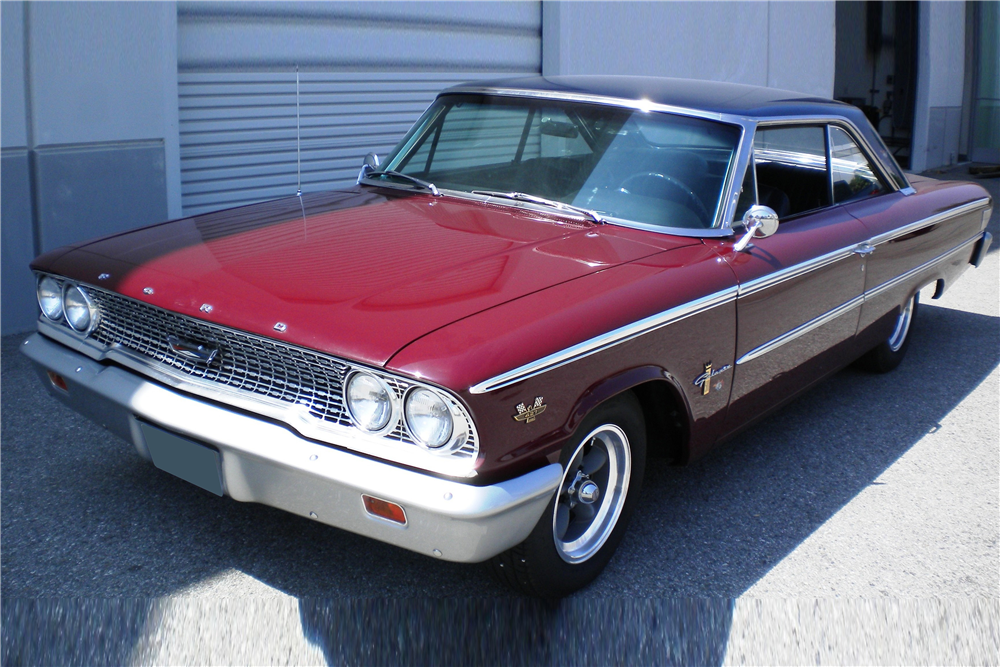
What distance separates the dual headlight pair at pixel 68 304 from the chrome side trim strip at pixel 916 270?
124 inches

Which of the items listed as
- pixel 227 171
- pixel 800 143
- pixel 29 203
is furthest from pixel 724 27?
pixel 29 203

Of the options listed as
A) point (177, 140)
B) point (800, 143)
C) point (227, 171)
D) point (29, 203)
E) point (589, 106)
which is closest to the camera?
point (589, 106)

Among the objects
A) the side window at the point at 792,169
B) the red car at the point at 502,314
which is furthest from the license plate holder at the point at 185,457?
the side window at the point at 792,169

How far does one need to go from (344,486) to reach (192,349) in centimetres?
69

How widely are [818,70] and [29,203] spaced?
988 centimetres

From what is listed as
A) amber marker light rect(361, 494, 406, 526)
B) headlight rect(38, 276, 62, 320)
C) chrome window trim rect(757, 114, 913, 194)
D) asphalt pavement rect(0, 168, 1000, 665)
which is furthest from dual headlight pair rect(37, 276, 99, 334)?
chrome window trim rect(757, 114, 913, 194)

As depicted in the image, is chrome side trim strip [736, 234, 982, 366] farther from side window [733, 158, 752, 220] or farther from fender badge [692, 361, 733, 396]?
side window [733, 158, 752, 220]

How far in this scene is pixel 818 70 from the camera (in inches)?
469

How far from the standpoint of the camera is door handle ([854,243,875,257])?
3.94m

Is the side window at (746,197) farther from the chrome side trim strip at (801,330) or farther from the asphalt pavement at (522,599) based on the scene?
the asphalt pavement at (522,599)

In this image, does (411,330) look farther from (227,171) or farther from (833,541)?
(227,171)

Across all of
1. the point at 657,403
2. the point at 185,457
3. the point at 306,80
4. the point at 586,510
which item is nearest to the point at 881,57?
the point at 306,80

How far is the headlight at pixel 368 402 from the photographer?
2355 millimetres

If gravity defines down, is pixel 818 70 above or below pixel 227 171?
above
